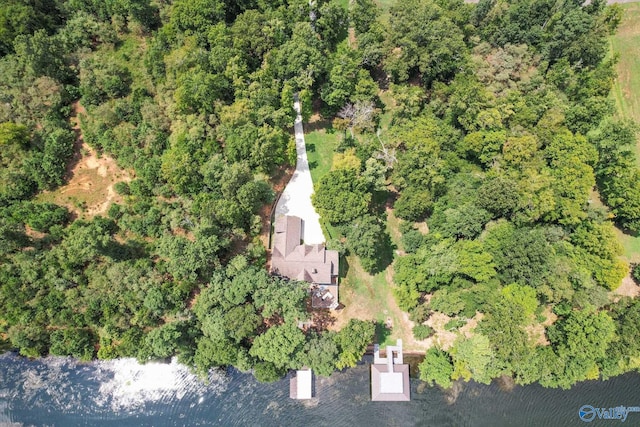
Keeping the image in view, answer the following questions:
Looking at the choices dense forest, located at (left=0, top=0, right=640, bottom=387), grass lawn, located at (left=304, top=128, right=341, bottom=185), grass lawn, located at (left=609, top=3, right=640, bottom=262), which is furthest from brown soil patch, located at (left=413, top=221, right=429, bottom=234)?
grass lawn, located at (left=609, top=3, right=640, bottom=262)

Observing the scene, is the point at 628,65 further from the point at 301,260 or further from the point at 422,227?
the point at 301,260

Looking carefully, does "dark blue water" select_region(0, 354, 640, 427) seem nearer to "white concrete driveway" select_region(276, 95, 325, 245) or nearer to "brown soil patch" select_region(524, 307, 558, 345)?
"brown soil patch" select_region(524, 307, 558, 345)

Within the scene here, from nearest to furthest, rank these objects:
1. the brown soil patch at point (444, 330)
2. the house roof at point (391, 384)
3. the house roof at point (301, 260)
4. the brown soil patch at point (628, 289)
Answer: the house roof at point (391, 384)
the house roof at point (301, 260)
the brown soil patch at point (444, 330)
the brown soil patch at point (628, 289)

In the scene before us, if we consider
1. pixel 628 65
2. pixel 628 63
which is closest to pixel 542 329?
pixel 628 65

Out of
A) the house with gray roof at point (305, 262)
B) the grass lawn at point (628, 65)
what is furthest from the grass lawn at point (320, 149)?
the grass lawn at point (628, 65)

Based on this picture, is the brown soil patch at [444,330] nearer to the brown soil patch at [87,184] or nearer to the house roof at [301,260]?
the house roof at [301,260]
